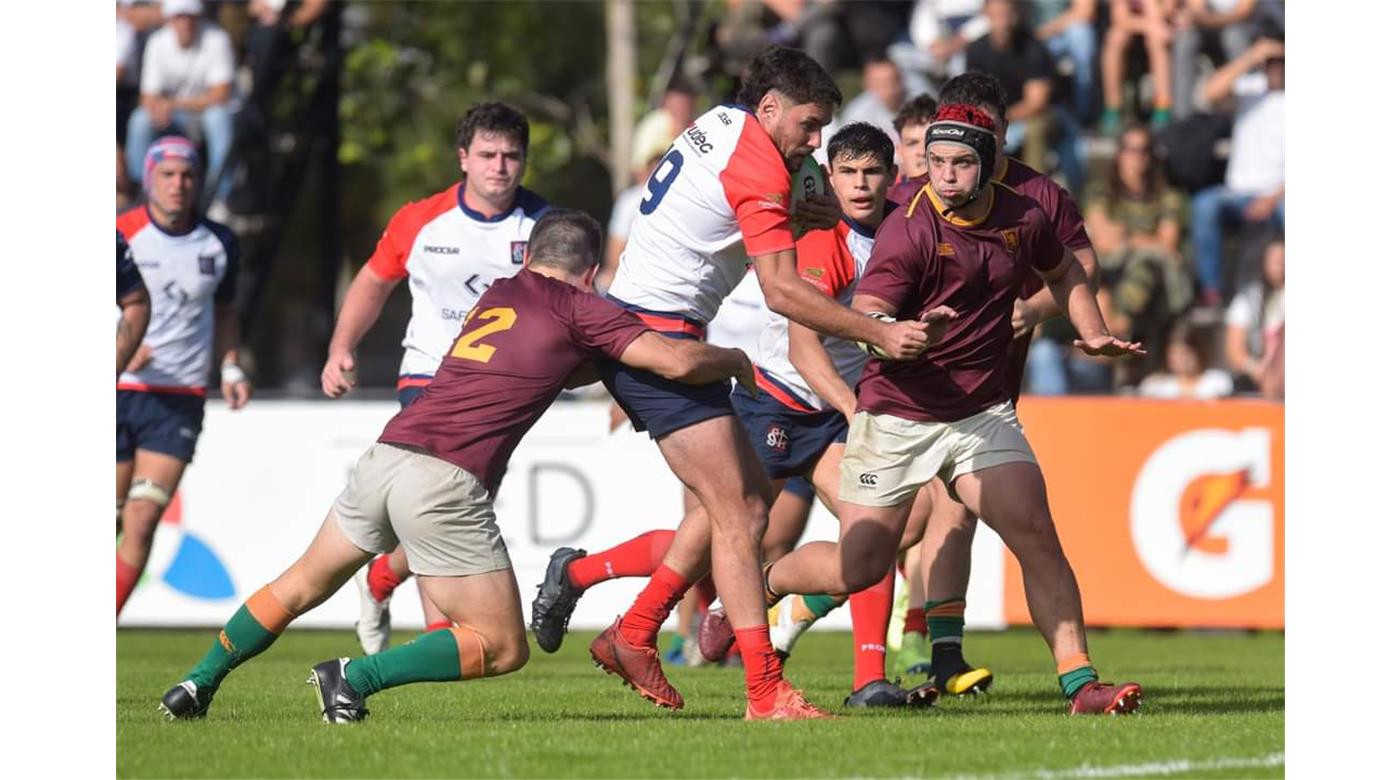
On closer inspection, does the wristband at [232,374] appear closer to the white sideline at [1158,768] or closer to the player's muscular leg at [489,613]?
the player's muscular leg at [489,613]

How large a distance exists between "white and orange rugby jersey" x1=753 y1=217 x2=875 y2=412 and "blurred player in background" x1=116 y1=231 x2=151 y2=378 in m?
3.18

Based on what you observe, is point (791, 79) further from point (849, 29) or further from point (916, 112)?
point (849, 29)

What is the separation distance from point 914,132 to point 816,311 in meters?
2.60

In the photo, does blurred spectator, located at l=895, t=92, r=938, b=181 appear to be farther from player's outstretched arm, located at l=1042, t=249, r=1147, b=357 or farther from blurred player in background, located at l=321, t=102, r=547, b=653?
blurred player in background, located at l=321, t=102, r=547, b=653

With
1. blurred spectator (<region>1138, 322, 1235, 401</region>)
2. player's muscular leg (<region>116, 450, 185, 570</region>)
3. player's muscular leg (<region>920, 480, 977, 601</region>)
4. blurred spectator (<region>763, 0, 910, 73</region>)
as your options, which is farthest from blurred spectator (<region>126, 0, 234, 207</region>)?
player's muscular leg (<region>920, 480, 977, 601</region>)

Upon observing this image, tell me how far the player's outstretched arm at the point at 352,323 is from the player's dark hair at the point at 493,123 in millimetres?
840

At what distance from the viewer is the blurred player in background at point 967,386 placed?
8.20 m

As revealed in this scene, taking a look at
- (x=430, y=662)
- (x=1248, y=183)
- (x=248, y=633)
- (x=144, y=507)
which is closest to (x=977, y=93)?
(x=430, y=662)

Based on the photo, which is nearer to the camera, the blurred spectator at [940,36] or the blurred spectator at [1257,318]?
the blurred spectator at [1257,318]

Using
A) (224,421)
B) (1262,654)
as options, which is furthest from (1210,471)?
(224,421)

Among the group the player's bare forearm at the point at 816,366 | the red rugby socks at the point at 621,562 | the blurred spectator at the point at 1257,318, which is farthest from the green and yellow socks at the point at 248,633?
the blurred spectator at the point at 1257,318

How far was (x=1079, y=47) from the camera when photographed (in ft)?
63.4

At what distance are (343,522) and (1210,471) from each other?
838 cm
